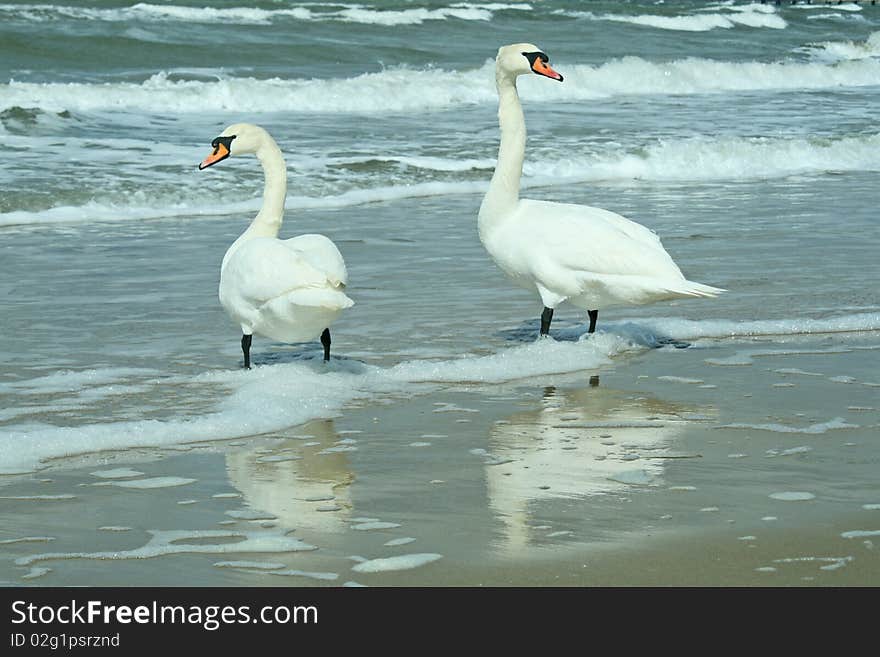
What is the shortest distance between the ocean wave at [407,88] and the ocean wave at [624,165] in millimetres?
5220

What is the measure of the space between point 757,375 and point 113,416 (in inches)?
119

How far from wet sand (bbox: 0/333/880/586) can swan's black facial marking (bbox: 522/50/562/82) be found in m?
1.91

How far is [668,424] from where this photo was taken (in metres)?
6.45

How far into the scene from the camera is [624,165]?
55.2 feet

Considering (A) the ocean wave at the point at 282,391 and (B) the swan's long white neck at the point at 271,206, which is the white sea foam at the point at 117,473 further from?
(B) the swan's long white neck at the point at 271,206

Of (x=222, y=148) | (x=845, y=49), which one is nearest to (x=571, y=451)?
(x=222, y=148)

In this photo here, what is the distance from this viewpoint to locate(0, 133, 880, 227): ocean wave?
48.0 ft

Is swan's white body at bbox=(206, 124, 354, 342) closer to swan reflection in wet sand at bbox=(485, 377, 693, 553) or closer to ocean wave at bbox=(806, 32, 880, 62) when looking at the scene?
swan reflection in wet sand at bbox=(485, 377, 693, 553)

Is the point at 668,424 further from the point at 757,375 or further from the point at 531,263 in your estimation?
the point at 531,263

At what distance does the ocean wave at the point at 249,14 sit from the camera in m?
34.8

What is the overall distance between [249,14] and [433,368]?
3219cm

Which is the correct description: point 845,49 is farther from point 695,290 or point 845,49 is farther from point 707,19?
point 695,290

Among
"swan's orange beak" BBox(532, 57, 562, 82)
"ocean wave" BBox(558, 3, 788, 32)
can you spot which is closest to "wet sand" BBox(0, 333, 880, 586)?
"swan's orange beak" BBox(532, 57, 562, 82)
